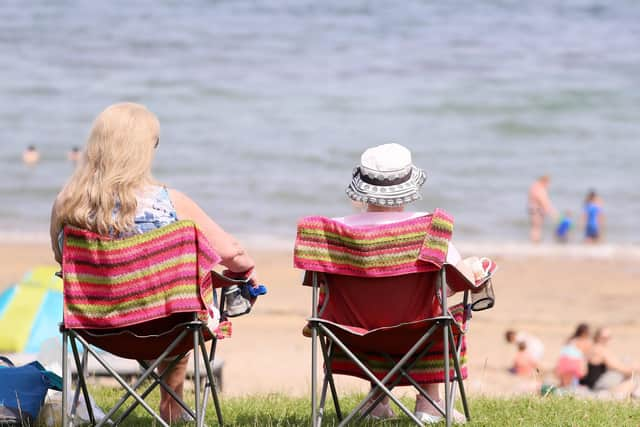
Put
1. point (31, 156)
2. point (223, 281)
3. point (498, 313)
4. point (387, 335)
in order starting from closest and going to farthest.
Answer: point (387, 335) < point (223, 281) < point (498, 313) < point (31, 156)

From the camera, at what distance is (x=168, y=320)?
340cm

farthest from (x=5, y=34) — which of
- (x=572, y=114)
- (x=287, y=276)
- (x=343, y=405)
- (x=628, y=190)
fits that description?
(x=343, y=405)

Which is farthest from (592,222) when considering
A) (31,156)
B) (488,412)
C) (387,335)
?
(387,335)

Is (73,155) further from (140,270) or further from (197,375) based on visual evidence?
(197,375)

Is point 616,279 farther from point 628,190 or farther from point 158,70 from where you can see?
point 158,70

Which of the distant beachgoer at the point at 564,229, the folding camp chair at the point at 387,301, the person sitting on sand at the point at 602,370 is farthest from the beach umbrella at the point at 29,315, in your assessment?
the distant beachgoer at the point at 564,229

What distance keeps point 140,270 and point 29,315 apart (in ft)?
15.9

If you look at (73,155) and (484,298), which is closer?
(484,298)

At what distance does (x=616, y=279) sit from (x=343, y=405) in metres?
11.9

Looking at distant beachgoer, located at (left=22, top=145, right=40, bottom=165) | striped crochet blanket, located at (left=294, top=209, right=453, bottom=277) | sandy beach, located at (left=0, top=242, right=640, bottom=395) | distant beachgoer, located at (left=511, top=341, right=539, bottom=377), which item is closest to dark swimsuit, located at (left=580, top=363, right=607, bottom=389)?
sandy beach, located at (left=0, top=242, right=640, bottom=395)

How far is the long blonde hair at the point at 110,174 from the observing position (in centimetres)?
329

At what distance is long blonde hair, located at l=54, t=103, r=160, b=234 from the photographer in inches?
129

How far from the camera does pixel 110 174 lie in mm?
3297

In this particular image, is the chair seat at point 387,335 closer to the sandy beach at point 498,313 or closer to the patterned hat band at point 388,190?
Result: the patterned hat band at point 388,190
